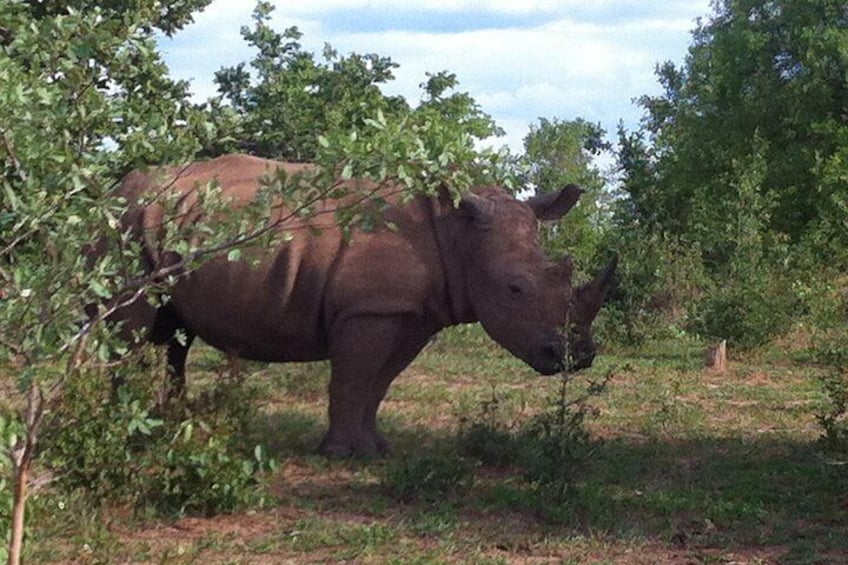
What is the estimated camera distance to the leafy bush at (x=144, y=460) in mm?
5867

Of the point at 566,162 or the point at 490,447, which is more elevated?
the point at 566,162

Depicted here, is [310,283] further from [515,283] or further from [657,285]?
[657,285]

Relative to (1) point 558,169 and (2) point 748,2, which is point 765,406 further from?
(1) point 558,169

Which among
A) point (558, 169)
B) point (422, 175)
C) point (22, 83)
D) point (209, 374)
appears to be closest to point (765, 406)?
point (209, 374)

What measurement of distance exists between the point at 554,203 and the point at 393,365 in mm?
1475

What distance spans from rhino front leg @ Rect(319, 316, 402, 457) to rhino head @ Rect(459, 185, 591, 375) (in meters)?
0.56

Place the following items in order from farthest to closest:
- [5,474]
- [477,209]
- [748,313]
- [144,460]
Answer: [748,313], [477,209], [144,460], [5,474]

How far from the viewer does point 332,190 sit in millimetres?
3812

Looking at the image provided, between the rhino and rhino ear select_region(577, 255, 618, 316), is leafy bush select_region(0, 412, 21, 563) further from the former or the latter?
rhino ear select_region(577, 255, 618, 316)

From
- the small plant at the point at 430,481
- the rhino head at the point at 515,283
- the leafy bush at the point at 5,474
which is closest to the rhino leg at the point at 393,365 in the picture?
the rhino head at the point at 515,283

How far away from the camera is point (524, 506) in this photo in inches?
251

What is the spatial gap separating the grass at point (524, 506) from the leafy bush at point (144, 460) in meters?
0.13

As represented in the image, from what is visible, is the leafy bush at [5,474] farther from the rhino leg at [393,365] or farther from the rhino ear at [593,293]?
the rhino ear at [593,293]

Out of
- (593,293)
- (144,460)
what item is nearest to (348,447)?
(593,293)
